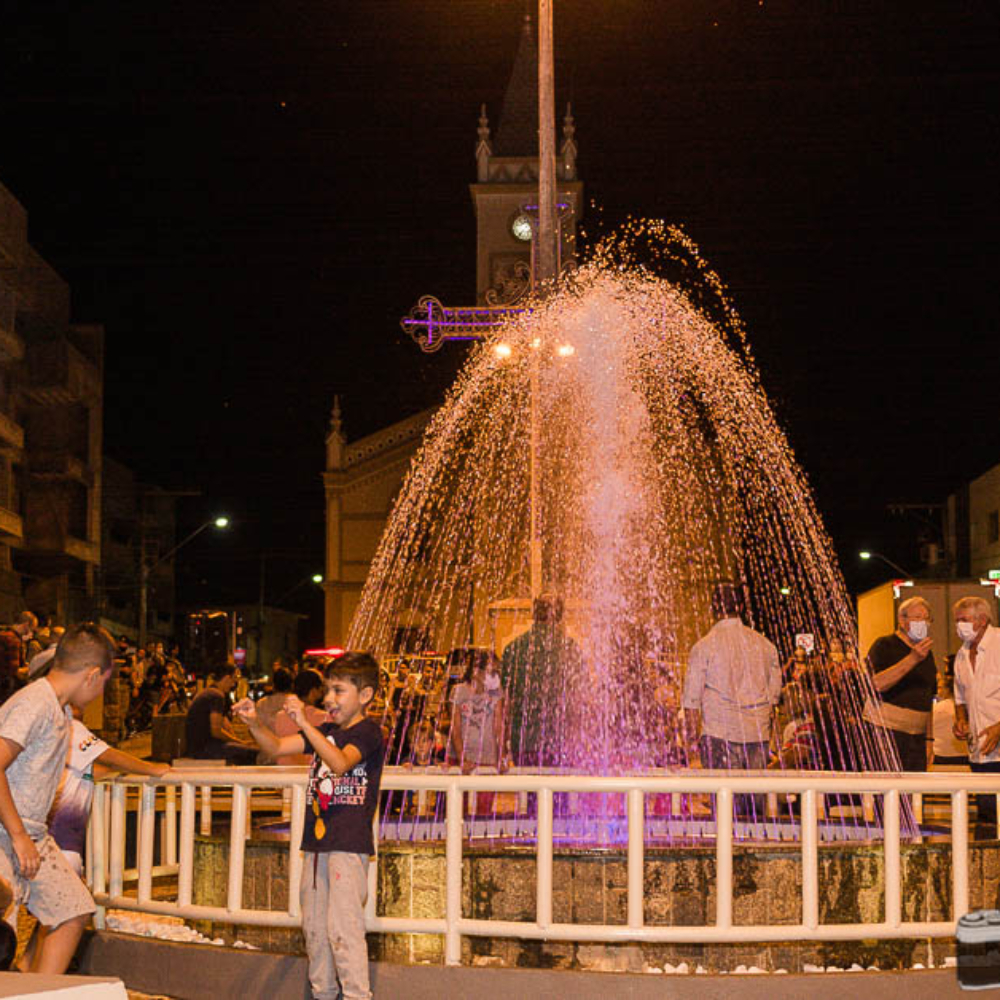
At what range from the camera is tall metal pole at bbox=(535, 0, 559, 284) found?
15.9 meters

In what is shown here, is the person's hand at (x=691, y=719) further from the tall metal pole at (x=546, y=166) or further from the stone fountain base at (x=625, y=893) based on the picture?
the tall metal pole at (x=546, y=166)

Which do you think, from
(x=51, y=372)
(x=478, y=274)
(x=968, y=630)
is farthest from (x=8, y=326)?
(x=968, y=630)

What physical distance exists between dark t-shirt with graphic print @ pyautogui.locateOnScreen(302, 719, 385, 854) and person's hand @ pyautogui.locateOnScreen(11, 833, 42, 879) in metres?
1.11

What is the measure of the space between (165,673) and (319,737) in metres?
28.7

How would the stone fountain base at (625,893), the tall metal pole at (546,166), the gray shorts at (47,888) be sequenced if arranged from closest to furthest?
the gray shorts at (47,888) < the stone fountain base at (625,893) < the tall metal pole at (546,166)

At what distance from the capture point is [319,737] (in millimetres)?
5590

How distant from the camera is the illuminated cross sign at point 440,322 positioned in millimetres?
17359

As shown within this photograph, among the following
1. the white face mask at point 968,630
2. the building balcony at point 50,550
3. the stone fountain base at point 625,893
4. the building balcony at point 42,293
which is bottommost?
the stone fountain base at point 625,893

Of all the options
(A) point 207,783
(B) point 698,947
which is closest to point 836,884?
(B) point 698,947

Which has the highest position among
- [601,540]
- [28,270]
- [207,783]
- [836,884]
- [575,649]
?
[28,270]

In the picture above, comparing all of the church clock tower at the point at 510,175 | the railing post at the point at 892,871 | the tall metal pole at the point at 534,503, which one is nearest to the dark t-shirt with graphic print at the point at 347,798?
the railing post at the point at 892,871

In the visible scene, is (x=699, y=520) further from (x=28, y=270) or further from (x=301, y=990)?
(x=301, y=990)

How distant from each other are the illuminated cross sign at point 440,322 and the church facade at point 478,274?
3861 cm

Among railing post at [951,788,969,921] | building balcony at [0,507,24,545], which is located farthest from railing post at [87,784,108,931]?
building balcony at [0,507,24,545]
